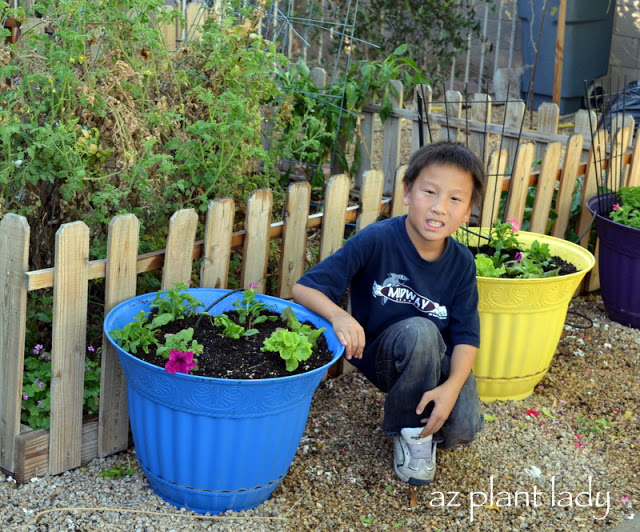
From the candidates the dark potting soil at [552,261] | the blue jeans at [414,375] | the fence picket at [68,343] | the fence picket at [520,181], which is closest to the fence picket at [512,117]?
the fence picket at [520,181]

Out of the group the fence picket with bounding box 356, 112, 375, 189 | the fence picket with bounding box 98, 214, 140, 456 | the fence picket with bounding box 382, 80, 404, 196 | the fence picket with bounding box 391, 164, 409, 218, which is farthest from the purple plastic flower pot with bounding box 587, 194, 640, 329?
the fence picket with bounding box 98, 214, 140, 456

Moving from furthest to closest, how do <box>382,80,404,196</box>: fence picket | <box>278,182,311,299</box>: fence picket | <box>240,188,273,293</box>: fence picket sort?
<box>382,80,404,196</box>: fence picket, <box>278,182,311,299</box>: fence picket, <box>240,188,273,293</box>: fence picket

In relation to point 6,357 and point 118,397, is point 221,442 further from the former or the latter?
point 6,357

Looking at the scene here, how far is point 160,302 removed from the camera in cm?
265

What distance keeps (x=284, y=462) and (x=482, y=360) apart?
1.18m

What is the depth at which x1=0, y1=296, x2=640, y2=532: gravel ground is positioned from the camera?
103 inches

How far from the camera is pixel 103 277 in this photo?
273cm

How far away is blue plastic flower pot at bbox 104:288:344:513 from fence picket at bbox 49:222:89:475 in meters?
0.15

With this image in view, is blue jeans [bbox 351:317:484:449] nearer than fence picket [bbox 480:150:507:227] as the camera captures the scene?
Yes

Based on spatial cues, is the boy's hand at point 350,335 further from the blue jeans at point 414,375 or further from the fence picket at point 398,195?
the fence picket at point 398,195

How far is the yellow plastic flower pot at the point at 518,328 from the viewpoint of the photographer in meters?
3.30

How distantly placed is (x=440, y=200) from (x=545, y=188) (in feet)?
5.87

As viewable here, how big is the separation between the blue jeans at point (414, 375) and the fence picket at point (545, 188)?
5.36ft

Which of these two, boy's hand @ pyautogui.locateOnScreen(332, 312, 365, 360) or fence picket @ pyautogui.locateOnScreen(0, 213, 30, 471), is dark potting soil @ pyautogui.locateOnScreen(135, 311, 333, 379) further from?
fence picket @ pyautogui.locateOnScreen(0, 213, 30, 471)
